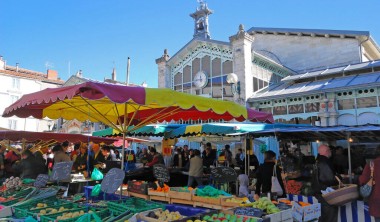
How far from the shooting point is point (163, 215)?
4000 mm

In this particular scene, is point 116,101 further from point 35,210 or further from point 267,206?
point 267,206

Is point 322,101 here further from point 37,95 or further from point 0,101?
point 0,101

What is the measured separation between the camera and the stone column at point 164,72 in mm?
21508

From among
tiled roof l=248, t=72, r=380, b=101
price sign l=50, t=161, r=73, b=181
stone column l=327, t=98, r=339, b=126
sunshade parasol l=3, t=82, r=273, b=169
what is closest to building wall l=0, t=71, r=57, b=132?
tiled roof l=248, t=72, r=380, b=101

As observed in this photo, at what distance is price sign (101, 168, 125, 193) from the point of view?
5242mm

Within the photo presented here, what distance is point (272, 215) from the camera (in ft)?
12.9

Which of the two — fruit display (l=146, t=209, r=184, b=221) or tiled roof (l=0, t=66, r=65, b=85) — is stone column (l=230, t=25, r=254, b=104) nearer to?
fruit display (l=146, t=209, r=184, b=221)

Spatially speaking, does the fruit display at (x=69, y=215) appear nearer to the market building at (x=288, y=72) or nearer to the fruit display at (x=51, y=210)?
the fruit display at (x=51, y=210)

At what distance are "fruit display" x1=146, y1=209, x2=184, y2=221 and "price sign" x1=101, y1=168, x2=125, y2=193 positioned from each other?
131 cm

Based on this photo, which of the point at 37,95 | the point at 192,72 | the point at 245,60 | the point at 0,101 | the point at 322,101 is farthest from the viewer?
the point at 0,101

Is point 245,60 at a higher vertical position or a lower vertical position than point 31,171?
higher

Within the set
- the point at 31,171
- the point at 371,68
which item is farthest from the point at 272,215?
the point at 371,68

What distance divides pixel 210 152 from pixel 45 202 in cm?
892

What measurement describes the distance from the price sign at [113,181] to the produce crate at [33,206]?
0.69m
